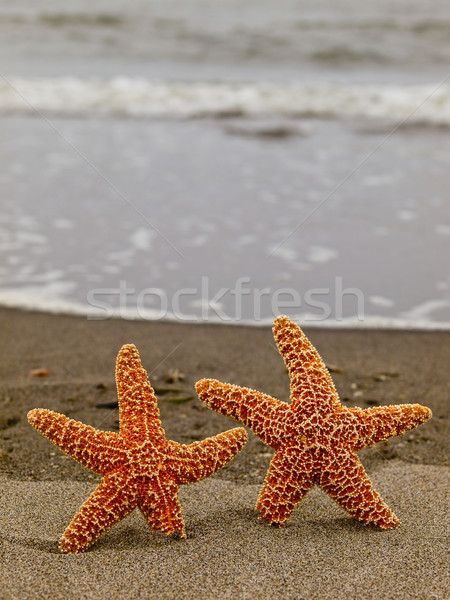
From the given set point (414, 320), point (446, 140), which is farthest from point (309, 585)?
point (446, 140)

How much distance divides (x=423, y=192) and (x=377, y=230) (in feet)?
4.40

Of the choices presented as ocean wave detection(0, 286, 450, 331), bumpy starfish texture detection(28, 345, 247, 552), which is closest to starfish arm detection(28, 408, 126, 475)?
bumpy starfish texture detection(28, 345, 247, 552)

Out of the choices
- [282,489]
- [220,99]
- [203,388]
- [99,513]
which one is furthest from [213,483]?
[220,99]

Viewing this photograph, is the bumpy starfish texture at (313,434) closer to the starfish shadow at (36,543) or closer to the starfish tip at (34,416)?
the starfish tip at (34,416)

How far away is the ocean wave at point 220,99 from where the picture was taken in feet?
39.3

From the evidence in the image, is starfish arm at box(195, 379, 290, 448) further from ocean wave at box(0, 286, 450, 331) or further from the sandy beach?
ocean wave at box(0, 286, 450, 331)

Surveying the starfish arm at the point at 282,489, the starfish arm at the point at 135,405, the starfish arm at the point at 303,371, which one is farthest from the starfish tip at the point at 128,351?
the starfish arm at the point at 282,489

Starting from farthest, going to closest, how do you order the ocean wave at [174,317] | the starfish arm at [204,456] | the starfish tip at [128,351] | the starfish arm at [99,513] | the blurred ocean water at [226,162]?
1. the blurred ocean water at [226,162]
2. the ocean wave at [174,317]
3. the starfish tip at [128,351]
4. the starfish arm at [204,456]
5. the starfish arm at [99,513]

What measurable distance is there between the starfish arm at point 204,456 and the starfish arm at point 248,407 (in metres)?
0.07

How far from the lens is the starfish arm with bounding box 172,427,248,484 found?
2.62 metres

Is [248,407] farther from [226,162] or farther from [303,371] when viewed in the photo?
[226,162]

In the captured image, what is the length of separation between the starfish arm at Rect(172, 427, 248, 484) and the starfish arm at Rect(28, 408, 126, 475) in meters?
0.22

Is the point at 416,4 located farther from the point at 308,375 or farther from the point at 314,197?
the point at 308,375

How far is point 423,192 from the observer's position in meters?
8.02
